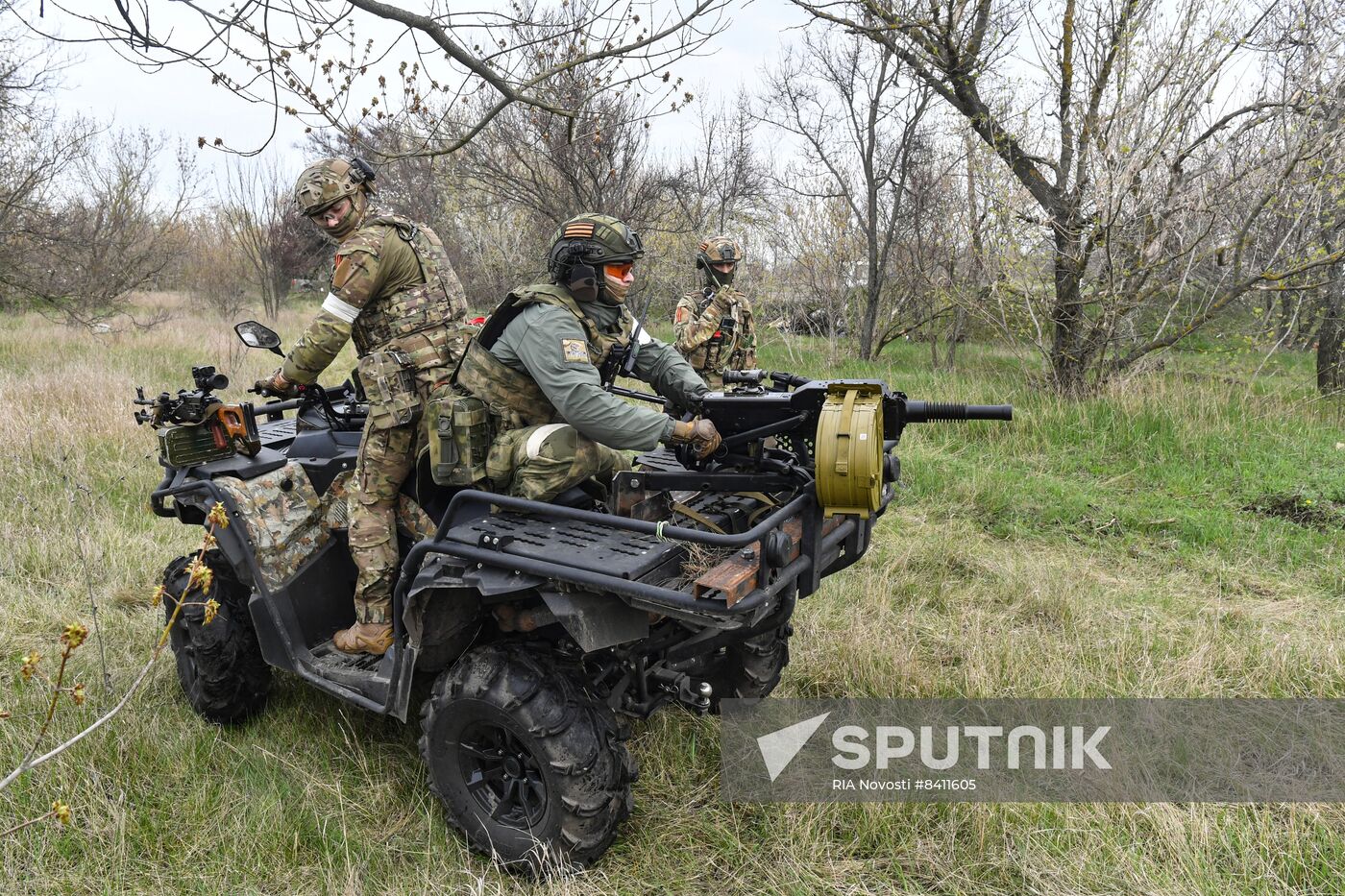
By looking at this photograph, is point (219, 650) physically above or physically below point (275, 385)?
below

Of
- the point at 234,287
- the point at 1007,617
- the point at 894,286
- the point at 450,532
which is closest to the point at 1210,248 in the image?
the point at 1007,617

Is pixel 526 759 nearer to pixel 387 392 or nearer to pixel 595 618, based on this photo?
pixel 595 618

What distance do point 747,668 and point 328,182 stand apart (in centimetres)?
270

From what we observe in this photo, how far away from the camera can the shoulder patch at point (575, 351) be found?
2.86 m

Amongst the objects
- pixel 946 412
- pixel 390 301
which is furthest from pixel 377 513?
pixel 946 412

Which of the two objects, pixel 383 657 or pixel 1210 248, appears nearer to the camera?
pixel 383 657

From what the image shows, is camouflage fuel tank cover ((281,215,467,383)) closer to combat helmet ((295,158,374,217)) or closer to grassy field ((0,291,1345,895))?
combat helmet ((295,158,374,217))

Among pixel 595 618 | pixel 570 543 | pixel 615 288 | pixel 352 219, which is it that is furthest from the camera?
pixel 352 219

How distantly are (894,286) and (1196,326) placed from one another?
6.90 metres

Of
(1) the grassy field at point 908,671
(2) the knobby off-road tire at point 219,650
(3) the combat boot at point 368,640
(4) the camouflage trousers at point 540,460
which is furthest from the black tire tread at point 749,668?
(2) the knobby off-road tire at point 219,650

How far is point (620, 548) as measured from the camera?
2633 millimetres

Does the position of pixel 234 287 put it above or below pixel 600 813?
above

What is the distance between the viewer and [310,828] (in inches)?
119

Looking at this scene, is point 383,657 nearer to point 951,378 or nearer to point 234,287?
point 951,378
